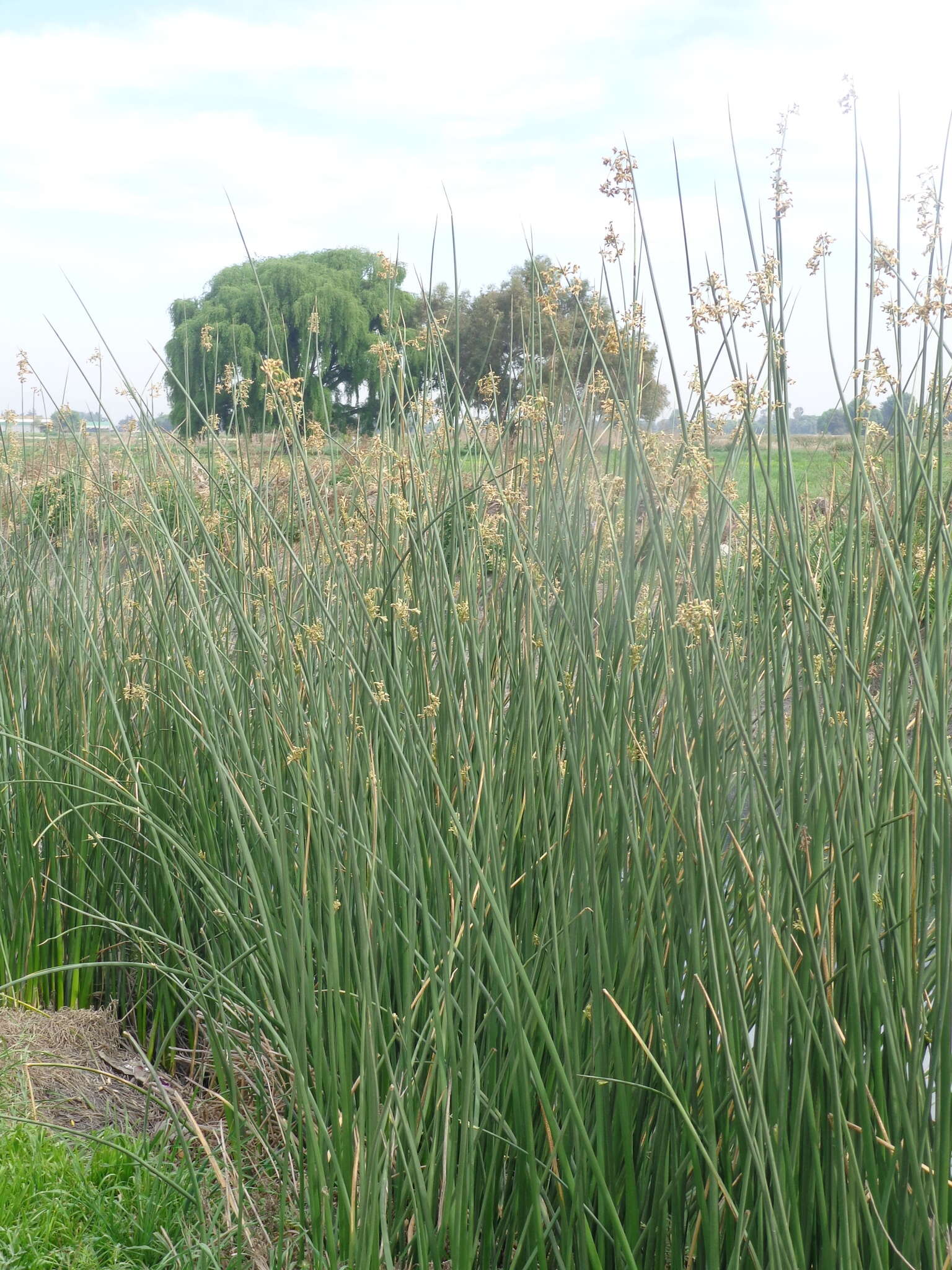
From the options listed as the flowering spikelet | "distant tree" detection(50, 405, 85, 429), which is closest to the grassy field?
the flowering spikelet

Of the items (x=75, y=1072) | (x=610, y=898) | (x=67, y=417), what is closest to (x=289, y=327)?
(x=67, y=417)

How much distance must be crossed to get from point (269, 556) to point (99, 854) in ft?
3.30

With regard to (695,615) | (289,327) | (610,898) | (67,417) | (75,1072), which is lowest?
(75,1072)

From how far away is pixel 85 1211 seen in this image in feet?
5.56

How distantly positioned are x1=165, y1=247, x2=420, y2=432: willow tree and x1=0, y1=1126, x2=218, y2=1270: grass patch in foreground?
138 cm

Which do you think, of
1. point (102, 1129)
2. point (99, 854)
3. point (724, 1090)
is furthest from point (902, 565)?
point (99, 854)

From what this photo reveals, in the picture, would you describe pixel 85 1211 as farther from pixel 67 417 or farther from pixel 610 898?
pixel 67 417

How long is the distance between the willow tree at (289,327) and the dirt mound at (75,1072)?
1468 mm

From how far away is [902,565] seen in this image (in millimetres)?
1177

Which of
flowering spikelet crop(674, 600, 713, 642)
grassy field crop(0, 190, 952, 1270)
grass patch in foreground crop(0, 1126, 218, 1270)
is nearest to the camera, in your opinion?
flowering spikelet crop(674, 600, 713, 642)

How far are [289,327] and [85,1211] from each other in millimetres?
21109

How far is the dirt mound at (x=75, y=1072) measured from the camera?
2.06 m

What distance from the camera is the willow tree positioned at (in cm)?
189

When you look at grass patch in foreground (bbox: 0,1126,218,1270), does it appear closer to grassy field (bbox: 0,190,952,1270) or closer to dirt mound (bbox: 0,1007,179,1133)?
grassy field (bbox: 0,190,952,1270)
